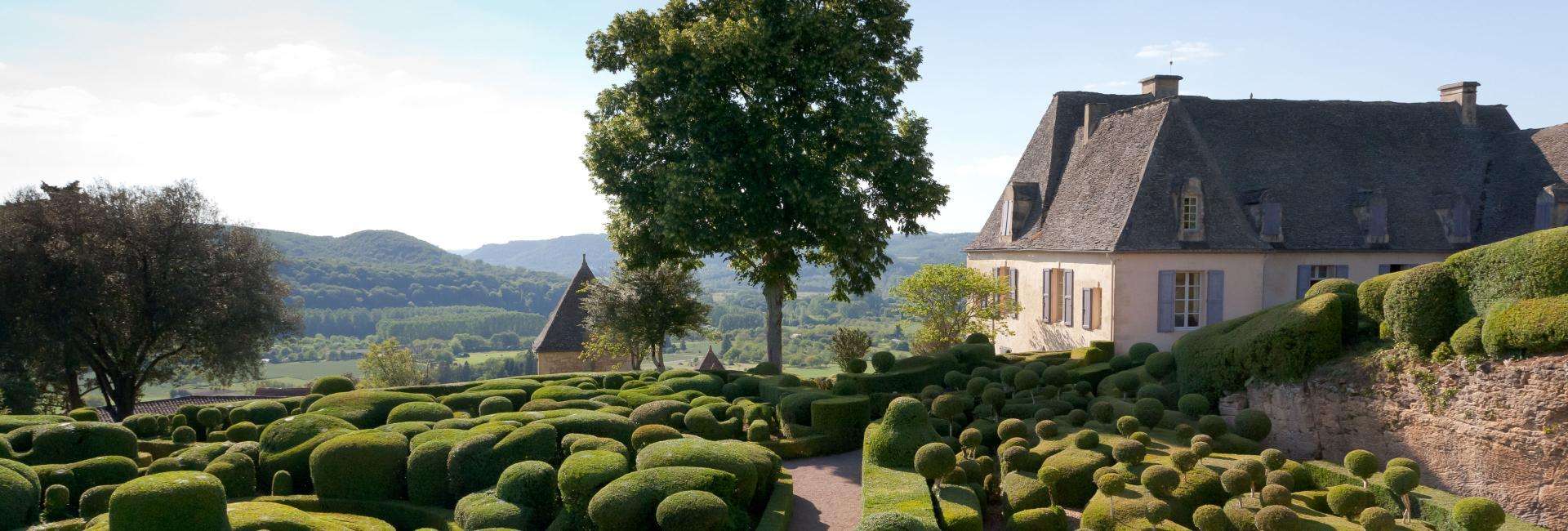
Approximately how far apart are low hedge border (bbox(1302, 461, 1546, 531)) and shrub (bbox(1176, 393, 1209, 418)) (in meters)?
2.77

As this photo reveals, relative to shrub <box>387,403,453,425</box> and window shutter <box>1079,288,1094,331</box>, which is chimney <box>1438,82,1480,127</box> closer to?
window shutter <box>1079,288,1094,331</box>

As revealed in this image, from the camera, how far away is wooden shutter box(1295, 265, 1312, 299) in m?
30.9

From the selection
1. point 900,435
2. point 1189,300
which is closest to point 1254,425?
point 900,435

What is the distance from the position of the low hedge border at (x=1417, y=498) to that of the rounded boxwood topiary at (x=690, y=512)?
10.2 m

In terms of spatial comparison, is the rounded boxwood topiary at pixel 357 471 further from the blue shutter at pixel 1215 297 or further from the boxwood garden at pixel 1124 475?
the blue shutter at pixel 1215 297

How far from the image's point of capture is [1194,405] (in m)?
18.5

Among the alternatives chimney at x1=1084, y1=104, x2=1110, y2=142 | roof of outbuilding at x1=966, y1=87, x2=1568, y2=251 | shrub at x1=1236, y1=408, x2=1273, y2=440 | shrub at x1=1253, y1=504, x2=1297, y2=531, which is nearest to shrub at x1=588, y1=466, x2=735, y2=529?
shrub at x1=1253, y1=504, x2=1297, y2=531

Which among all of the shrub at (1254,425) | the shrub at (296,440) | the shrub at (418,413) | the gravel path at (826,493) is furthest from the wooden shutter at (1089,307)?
the shrub at (296,440)

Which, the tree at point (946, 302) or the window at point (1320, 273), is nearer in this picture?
the window at point (1320, 273)

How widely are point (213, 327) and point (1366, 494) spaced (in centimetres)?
3189

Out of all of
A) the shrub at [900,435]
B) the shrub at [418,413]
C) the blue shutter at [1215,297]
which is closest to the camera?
the shrub at [900,435]

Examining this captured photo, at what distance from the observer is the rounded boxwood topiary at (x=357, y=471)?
15922 mm

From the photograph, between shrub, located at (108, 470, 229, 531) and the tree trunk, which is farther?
the tree trunk

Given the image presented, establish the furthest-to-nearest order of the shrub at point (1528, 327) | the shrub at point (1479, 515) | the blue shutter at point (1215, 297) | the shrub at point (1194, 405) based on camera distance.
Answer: the blue shutter at point (1215, 297)
the shrub at point (1194, 405)
the shrub at point (1528, 327)
the shrub at point (1479, 515)
